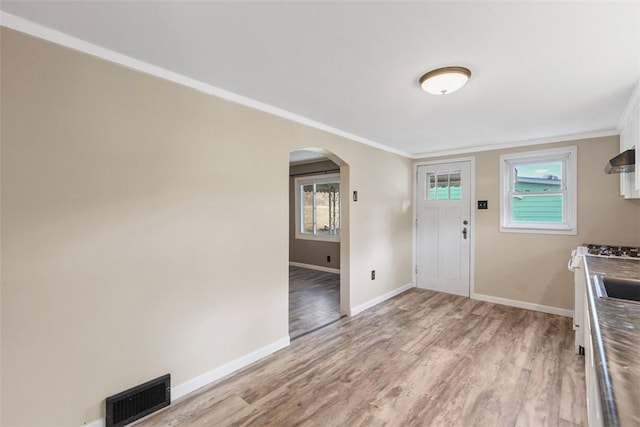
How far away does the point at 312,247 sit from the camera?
6637 mm

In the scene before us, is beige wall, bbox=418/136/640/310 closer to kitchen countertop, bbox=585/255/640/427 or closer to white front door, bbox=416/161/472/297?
white front door, bbox=416/161/472/297

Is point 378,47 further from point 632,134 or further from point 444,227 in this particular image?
point 444,227

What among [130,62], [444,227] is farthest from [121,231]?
[444,227]

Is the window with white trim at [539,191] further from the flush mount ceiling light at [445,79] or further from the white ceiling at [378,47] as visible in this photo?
the flush mount ceiling light at [445,79]

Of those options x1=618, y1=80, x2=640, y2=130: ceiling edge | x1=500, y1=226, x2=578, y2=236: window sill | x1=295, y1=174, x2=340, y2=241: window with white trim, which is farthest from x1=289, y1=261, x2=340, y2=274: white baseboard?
x1=618, y1=80, x2=640, y2=130: ceiling edge

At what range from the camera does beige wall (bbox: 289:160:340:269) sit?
618 centimetres

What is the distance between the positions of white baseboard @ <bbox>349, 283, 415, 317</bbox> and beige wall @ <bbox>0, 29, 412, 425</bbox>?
1.25 meters

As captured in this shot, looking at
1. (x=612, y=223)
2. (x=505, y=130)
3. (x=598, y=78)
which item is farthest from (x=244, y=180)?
(x=612, y=223)

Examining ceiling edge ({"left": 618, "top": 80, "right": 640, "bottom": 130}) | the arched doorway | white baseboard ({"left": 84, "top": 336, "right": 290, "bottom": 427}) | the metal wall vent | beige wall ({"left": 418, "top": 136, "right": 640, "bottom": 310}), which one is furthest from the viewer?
the arched doorway

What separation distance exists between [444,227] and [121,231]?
4.29 metres

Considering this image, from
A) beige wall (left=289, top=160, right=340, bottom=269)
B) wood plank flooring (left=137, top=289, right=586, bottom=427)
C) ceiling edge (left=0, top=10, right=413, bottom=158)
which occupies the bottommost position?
wood plank flooring (left=137, top=289, right=586, bottom=427)

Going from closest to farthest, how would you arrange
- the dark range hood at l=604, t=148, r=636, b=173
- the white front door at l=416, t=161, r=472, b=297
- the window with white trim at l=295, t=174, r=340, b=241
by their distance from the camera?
the dark range hood at l=604, t=148, r=636, b=173 → the white front door at l=416, t=161, r=472, b=297 → the window with white trim at l=295, t=174, r=340, b=241

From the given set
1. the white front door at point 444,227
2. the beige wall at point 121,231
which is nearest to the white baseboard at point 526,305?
the white front door at point 444,227

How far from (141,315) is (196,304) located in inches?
14.5
